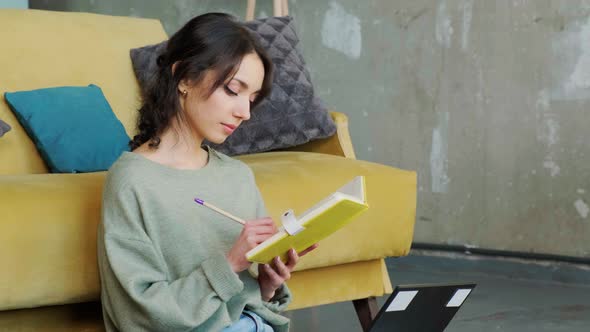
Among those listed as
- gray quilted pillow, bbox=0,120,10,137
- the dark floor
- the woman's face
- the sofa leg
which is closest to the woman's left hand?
the woman's face

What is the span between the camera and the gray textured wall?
3.25 m

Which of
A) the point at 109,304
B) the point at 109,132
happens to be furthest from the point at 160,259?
the point at 109,132

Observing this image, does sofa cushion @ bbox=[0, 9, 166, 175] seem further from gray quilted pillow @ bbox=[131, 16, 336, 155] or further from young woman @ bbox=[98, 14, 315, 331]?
young woman @ bbox=[98, 14, 315, 331]

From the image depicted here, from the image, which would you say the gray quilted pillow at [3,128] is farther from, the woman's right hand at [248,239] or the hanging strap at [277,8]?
the hanging strap at [277,8]

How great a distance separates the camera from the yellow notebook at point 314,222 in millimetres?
1353

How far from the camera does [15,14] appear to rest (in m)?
2.52

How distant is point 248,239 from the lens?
144 centimetres

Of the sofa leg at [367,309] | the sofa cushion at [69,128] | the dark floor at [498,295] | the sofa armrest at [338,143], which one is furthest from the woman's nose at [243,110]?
the dark floor at [498,295]

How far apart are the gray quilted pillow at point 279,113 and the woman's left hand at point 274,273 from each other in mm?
936

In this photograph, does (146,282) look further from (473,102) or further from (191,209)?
(473,102)

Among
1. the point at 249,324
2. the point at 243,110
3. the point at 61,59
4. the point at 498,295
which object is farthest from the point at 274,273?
the point at 498,295

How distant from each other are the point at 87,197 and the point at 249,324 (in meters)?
0.43

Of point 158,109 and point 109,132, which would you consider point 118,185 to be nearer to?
point 158,109

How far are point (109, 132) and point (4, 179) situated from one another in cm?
49
